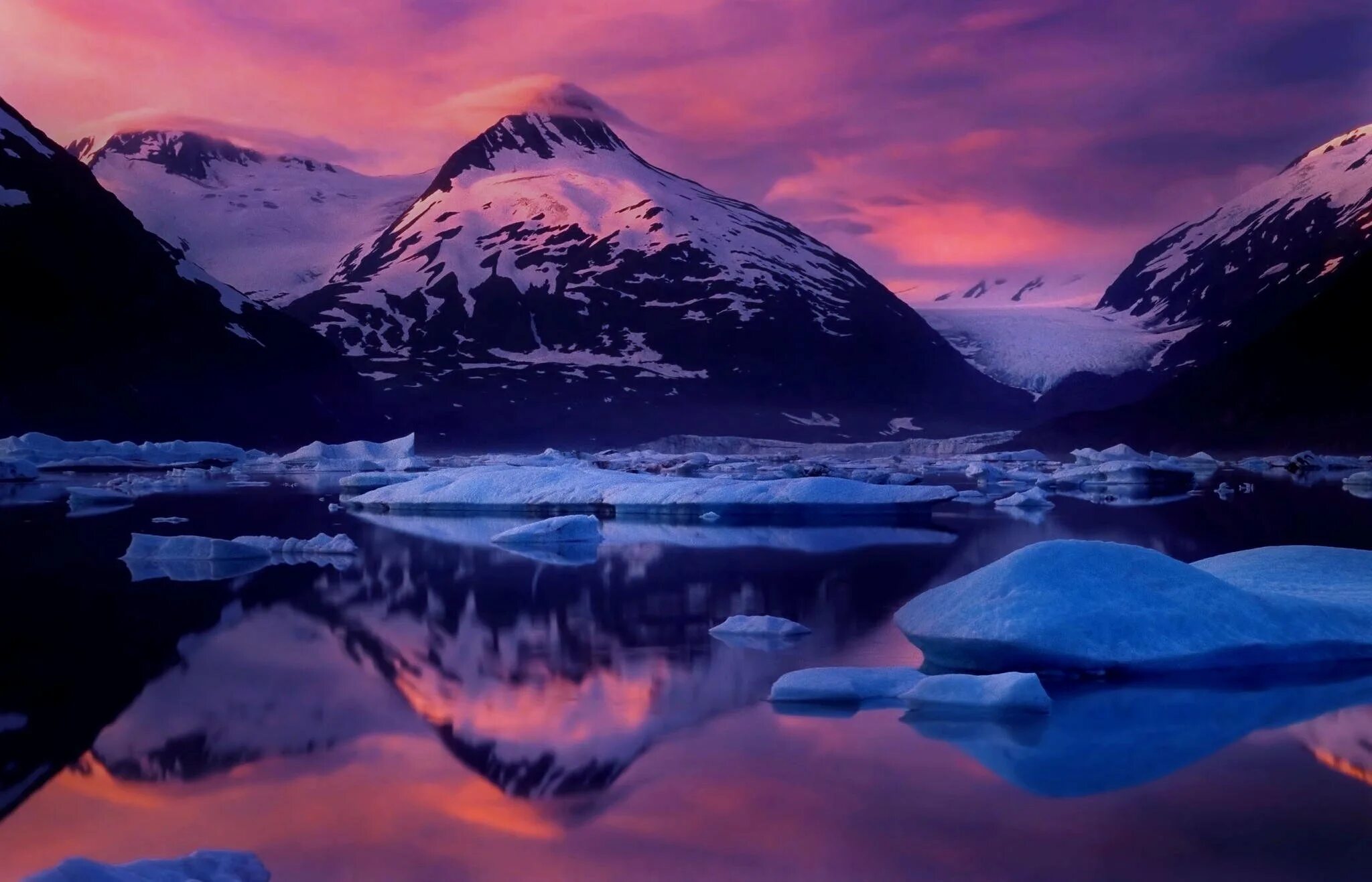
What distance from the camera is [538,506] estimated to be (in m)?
25.3

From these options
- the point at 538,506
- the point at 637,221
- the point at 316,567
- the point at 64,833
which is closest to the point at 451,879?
the point at 64,833

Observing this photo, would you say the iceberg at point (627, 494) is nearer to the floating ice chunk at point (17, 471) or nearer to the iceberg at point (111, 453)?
the floating ice chunk at point (17, 471)

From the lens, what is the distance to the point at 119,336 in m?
69.3

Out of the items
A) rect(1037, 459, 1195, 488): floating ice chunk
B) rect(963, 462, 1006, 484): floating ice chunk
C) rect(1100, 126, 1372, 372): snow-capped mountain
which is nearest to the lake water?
rect(963, 462, 1006, 484): floating ice chunk

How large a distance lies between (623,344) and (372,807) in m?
127

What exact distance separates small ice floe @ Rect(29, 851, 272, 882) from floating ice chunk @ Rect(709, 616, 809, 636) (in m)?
5.94

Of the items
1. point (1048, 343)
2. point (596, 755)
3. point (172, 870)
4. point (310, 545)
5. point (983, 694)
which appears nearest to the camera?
point (172, 870)

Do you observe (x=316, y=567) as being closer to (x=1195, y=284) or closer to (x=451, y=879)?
(x=451, y=879)

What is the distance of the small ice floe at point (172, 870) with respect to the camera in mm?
4105

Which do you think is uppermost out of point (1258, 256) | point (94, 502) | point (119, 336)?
point (1258, 256)

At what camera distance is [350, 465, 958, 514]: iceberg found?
2334 cm

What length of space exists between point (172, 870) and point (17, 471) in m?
41.0

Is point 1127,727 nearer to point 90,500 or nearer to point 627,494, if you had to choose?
point 627,494

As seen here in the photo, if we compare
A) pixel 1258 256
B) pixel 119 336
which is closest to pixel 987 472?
pixel 119 336
